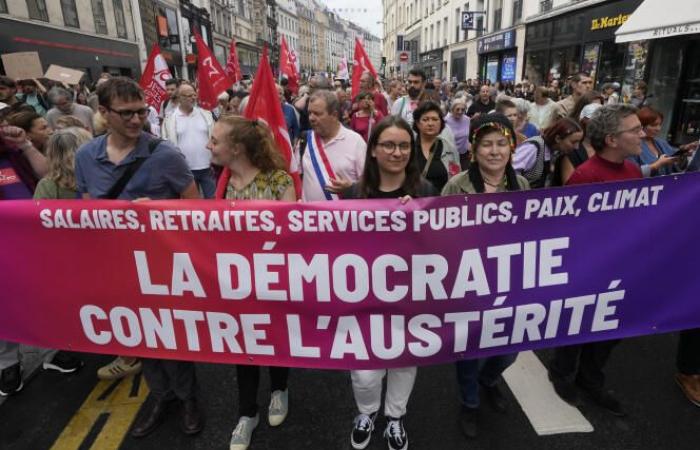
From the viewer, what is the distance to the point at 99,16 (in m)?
23.7

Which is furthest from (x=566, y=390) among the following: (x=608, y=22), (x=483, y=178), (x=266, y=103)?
(x=608, y=22)

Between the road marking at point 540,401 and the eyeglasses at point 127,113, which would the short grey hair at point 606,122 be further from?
the eyeglasses at point 127,113

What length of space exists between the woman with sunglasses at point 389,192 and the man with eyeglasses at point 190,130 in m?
3.71

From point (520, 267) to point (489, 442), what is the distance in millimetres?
1099

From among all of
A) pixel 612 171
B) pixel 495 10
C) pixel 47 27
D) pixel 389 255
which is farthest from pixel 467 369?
pixel 495 10

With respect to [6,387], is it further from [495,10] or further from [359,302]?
[495,10]

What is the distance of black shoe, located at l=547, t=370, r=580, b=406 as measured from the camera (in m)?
2.96

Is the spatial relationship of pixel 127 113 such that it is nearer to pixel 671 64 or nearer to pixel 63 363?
pixel 63 363

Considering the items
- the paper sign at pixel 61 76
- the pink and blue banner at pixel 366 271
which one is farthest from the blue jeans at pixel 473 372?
the paper sign at pixel 61 76

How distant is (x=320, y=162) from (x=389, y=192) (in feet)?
3.93

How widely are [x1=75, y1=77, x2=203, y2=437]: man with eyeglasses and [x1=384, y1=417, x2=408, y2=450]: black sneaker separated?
1.15 meters

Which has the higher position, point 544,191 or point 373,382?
point 544,191

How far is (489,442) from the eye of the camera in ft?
8.74

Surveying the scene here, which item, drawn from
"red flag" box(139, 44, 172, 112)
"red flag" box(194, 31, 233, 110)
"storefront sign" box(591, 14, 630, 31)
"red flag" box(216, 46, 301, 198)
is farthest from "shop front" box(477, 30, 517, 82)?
"red flag" box(216, 46, 301, 198)
